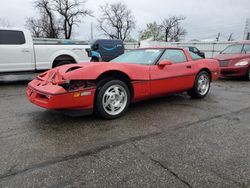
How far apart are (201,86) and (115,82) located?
105 inches

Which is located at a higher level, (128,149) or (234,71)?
(234,71)

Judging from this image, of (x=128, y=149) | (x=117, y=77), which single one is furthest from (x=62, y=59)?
(x=128, y=149)

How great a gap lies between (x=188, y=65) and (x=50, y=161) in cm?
361

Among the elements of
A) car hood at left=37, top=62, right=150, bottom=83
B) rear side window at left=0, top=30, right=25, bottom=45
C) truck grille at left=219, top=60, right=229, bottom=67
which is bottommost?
truck grille at left=219, top=60, right=229, bottom=67

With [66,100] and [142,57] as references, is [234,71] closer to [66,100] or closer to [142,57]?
[142,57]

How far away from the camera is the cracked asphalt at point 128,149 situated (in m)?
1.99

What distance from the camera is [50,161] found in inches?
89.6

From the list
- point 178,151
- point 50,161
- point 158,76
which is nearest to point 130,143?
point 178,151

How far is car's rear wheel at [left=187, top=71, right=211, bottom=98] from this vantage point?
198 inches

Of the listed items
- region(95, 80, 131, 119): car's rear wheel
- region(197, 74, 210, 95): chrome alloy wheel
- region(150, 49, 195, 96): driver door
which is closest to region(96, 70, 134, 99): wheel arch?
region(95, 80, 131, 119): car's rear wheel

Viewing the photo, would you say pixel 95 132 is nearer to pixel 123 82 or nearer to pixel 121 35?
pixel 123 82

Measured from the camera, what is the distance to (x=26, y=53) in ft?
23.4

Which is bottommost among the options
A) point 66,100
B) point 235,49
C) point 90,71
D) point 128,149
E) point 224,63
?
point 128,149

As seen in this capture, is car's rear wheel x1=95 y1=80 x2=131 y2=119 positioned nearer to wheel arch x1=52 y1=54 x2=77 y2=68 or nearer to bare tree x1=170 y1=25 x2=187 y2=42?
wheel arch x1=52 y1=54 x2=77 y2=68
